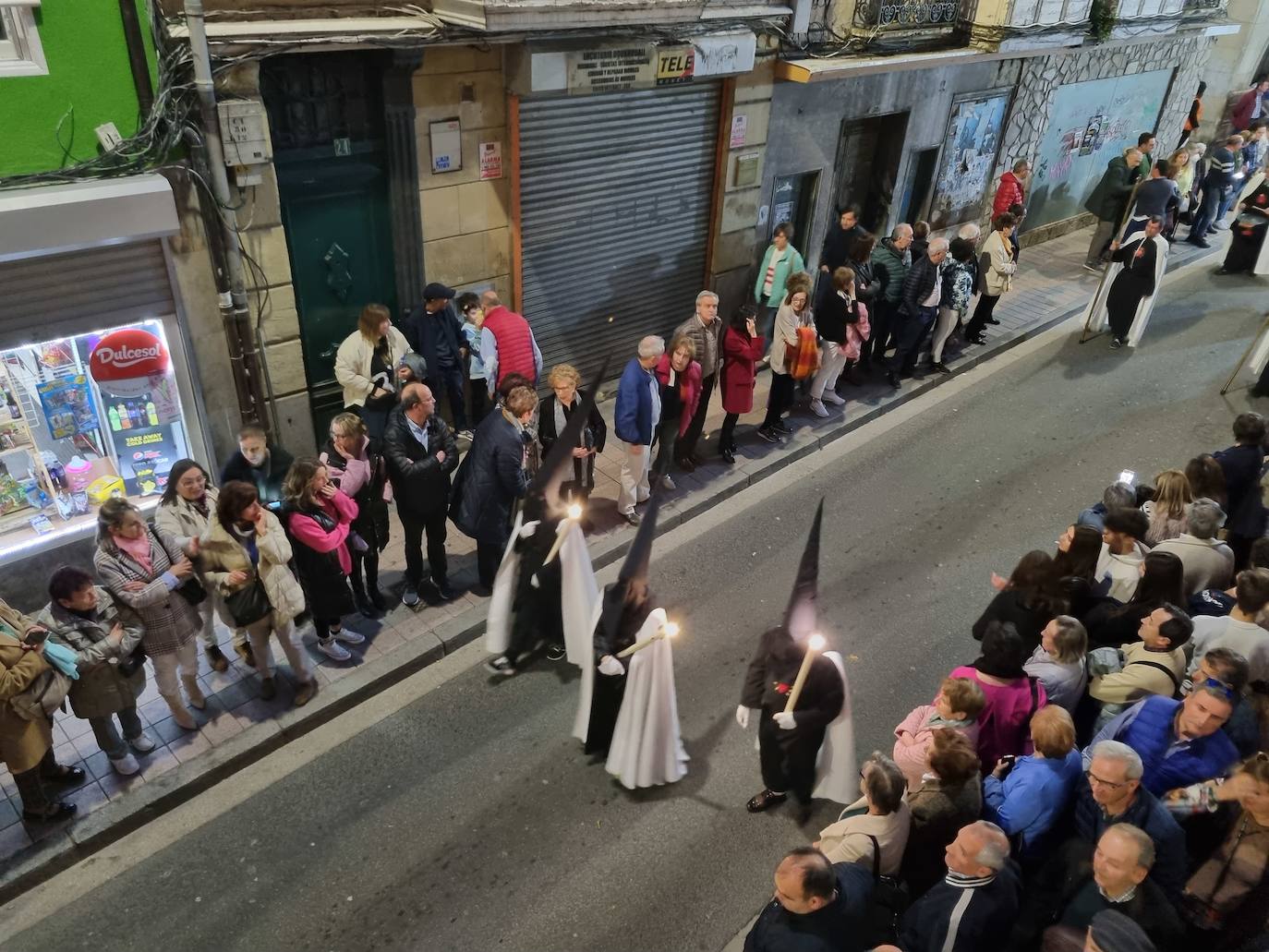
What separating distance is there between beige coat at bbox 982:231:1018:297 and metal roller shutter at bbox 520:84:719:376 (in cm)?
354

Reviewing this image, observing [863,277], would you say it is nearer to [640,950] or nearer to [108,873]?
[640,950]

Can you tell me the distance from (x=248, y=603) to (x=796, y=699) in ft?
11.2

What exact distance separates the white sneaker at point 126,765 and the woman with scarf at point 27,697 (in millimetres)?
443

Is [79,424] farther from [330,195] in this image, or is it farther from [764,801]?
[764,801]

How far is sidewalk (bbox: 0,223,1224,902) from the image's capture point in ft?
18.7

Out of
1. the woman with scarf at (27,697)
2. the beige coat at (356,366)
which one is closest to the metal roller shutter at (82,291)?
the beige coat at (356,366)

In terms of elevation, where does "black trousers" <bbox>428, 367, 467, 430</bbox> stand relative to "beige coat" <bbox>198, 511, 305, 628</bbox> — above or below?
below

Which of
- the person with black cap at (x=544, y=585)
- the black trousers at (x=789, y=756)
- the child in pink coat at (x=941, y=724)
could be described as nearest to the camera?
the child in pink coat at (x=941, y=724)

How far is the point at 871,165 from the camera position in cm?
1377

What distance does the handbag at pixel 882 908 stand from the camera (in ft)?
13.5

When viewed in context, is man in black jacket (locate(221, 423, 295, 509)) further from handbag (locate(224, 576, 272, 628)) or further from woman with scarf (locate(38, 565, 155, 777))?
woman with scarf (locate(38, 565, 155, 777))

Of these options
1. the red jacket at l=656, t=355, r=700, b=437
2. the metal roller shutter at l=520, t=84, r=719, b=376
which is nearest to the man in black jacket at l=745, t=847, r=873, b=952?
the red jacket at l=656, t=355, r=700, b=437

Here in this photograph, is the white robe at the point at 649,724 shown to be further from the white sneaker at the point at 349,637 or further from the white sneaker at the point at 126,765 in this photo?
the white sneaker at the point at 126,765

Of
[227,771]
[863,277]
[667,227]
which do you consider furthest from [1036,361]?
[227,771]
